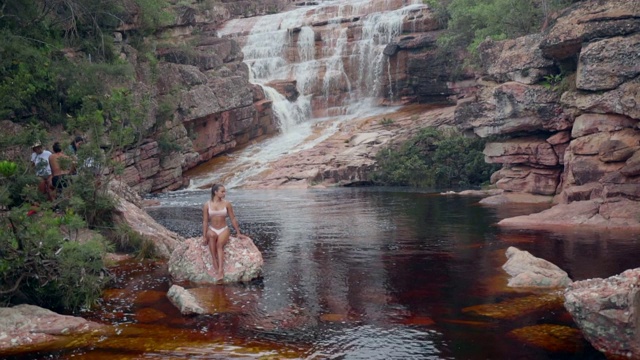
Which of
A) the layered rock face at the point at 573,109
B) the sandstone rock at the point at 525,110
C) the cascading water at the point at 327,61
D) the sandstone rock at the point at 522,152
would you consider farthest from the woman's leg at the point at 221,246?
the cascading water at the point at 327,61

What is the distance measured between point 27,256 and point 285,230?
9794 millimetres

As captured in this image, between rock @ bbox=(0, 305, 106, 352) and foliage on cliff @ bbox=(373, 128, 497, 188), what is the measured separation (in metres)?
24.7

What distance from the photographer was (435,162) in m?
33.2

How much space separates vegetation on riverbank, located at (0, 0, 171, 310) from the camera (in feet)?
32.8

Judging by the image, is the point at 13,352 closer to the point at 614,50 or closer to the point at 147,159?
the point at 614,50

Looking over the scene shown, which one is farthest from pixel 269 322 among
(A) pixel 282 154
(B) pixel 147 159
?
(A) pixel 282 154

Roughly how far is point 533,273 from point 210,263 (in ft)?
18.9

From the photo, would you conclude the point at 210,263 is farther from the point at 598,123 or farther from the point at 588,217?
the point at 598,123

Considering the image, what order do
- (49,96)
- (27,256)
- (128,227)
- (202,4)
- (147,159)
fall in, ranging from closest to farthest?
(27,256) < (128,227) < (49,96) < (147,159) < (202,4)

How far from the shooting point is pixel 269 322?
32.2 ft

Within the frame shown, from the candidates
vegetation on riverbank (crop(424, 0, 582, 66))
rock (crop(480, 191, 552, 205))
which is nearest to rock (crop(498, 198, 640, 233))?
rock (crop(480, 191, 552, 205))

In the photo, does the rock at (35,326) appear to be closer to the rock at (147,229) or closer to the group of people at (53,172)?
the group of people at (53,172)

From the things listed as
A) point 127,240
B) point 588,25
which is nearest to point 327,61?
point 588,25

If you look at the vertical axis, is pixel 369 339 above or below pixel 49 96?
below
